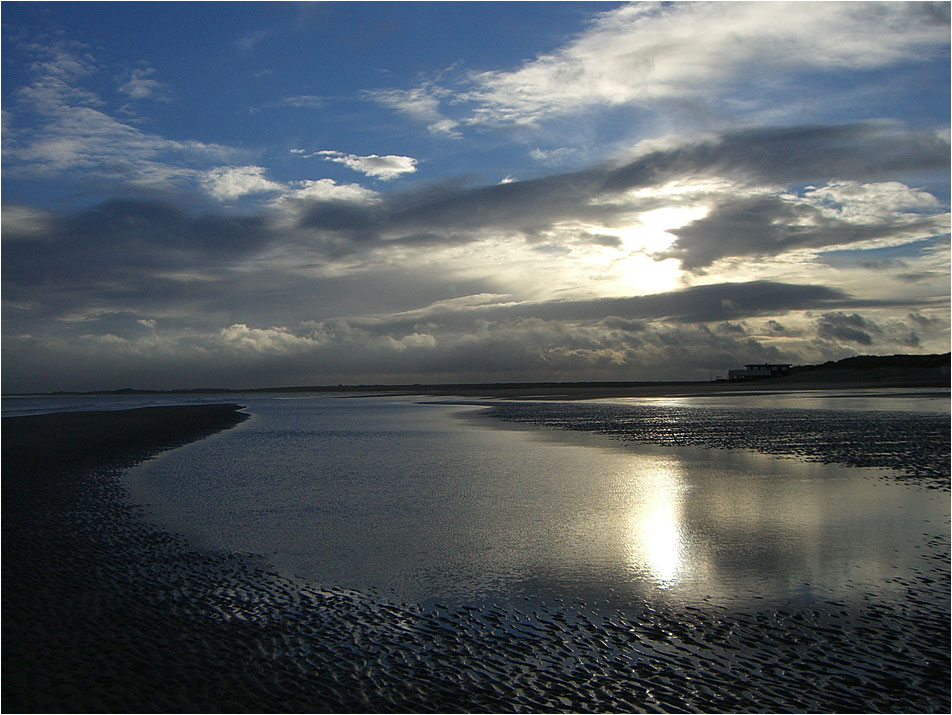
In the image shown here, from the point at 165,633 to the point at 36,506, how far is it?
1044cm

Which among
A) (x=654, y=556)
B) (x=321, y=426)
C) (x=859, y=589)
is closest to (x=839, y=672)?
(x=859, y=589)

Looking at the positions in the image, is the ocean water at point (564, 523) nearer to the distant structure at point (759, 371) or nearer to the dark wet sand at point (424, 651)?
the dark wet sand at point (424, 651)

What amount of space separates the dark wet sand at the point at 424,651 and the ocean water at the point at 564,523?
73 cm

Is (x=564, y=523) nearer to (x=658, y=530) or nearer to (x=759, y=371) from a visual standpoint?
(x=658, y=530)

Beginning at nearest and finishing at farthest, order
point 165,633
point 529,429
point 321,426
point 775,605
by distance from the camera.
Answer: point 165,633 < point 775,605 < point 529,429 < point 321,426

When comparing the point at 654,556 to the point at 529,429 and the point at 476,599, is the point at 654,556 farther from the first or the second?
the point at 529,429

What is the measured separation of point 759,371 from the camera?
17425 cm

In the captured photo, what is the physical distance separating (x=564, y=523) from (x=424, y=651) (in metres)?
7.02

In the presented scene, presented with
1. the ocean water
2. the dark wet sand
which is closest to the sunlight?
the ocean water

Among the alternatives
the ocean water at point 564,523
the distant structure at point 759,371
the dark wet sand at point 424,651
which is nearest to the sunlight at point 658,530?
the ocean water at point 564,523

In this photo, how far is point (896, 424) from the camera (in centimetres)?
3609

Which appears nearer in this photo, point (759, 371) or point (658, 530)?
point (658, 530)

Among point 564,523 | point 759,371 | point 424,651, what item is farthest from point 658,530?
point 759,371

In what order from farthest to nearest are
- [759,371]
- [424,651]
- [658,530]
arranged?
1. [759,371]
2. [658,530]
3. [424,651]
